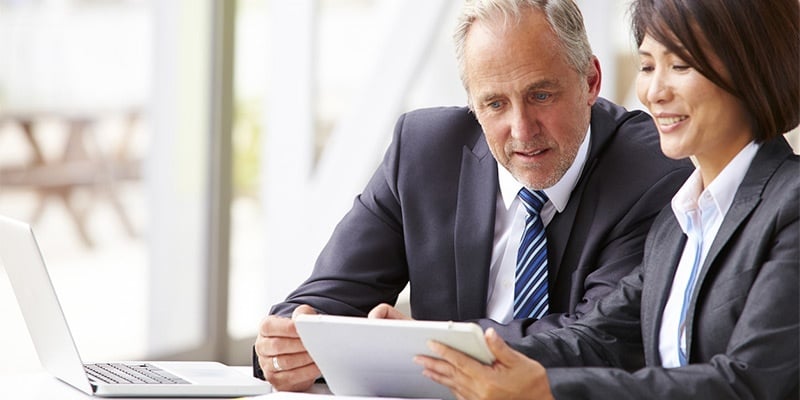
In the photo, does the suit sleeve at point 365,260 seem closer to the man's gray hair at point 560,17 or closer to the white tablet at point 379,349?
the man's gray hair at point 560,17

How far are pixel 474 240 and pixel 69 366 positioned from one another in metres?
0.93

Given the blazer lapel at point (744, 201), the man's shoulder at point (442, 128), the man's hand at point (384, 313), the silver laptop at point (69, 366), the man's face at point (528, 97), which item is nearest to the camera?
the blazer lapel at point (744, 201)

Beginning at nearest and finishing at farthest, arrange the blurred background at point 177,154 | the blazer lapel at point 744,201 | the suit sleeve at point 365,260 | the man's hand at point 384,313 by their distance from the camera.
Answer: the blazer lapel at point 744,201, the man's hand at point 384,313, the suit sleeve at point 365,260, the blurred background at point 177,154

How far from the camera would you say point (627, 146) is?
2.78m

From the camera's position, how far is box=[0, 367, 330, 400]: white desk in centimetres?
225

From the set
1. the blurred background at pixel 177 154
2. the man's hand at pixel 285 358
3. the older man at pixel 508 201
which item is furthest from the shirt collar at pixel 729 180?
the blurred background at pixel 177 154

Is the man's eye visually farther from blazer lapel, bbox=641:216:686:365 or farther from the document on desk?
the document on desk

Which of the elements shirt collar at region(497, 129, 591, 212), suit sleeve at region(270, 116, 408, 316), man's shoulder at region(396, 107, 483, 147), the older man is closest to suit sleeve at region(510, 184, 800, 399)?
the older man

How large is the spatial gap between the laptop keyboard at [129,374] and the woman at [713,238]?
0.55m

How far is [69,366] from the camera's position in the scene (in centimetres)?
232

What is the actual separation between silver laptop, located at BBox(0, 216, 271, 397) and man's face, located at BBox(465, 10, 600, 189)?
0.75m

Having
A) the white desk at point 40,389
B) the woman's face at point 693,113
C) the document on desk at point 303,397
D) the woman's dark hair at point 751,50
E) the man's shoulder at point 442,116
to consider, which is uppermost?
the woman's dark hair at point 751,50

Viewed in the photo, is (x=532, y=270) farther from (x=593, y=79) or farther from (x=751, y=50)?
(x=751, y=50)

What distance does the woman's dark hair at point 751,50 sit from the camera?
2.11 m
